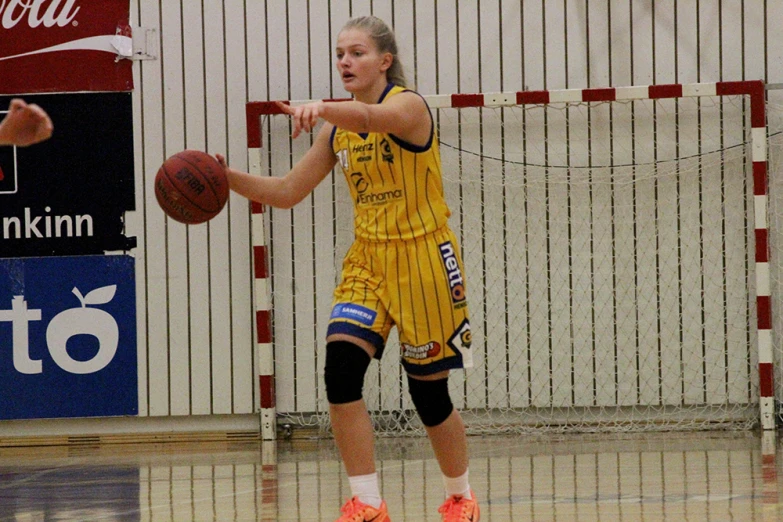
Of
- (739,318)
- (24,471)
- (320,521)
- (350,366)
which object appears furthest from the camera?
(739,318)

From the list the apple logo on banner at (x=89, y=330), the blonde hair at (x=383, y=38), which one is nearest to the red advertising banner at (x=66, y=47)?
the apple logo on banner at (x=89, y=330)

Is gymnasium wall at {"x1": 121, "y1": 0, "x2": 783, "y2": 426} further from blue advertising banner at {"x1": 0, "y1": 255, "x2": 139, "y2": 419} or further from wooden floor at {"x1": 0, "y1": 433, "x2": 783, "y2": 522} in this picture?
wooden floor at {"x1": 0, "y1": 433, "x2": 783, "y2": 522}

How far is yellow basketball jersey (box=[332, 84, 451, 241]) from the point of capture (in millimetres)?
3840

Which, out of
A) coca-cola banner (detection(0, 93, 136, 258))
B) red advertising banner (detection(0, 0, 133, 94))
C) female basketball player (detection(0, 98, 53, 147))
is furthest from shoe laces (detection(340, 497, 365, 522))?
red advertising banner (detection(0, 0, 133, 94))

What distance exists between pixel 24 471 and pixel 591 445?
3.46 meters

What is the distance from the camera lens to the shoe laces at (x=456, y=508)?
154 inches

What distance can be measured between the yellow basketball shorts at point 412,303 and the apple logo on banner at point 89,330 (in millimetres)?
4219

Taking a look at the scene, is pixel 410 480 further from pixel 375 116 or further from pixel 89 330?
pixel 89 330

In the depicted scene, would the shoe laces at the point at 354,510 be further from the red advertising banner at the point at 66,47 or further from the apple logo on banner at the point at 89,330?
the red advertising banner at the point at 66,47

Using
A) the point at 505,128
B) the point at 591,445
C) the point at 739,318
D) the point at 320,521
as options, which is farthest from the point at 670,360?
the point at 320,521

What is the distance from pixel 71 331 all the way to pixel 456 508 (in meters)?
4.54

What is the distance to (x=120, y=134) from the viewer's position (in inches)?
304

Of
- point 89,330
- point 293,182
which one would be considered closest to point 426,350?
point 293,182

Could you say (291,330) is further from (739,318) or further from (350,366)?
(350,366)
